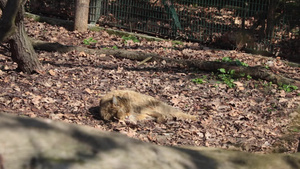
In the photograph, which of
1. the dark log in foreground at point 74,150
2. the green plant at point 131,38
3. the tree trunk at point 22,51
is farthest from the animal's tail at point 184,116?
the green plant at point 131,38

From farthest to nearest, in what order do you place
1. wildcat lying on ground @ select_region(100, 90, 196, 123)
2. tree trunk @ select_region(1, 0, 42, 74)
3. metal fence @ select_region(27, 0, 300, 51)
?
metal fence @ select_region(27, 0, 300, 51) < tree trunk @ select_region(1, 0, 42, 74) < wildcat lying on ground @ select_region(100, 90, 196, 123)

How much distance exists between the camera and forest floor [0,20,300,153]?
6.65 metres

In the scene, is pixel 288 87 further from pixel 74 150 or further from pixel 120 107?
pixel 74 150

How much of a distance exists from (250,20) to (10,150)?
38.9 ft

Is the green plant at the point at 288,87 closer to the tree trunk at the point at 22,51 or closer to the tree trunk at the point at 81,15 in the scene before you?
the tree trunk at the point at 22,51

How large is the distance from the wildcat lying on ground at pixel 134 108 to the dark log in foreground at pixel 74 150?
15.4 feet

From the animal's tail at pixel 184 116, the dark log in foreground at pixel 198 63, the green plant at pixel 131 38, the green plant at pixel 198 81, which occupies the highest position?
the green plant at pixel 131 38

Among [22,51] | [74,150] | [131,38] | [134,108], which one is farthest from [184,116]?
[131,38]

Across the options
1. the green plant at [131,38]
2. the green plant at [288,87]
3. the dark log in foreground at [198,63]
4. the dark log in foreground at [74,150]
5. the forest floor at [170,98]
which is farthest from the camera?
the green plant at [131,38]

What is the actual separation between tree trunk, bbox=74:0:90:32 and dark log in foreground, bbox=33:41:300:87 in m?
2.39

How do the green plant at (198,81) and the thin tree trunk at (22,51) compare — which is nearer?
the thin tree trunk at (22,51)

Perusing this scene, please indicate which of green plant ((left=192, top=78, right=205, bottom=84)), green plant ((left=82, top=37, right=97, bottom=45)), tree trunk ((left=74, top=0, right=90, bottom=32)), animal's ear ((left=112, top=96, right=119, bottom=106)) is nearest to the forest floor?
green plant ((left=192, top=78, right=205, bottom=84))

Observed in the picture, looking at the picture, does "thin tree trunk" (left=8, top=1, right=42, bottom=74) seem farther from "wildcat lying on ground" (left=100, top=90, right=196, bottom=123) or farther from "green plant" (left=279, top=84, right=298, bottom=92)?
"green plant" (left=279, top=84, right=298, bottom=92)

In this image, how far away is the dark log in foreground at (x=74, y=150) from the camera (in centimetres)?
166
